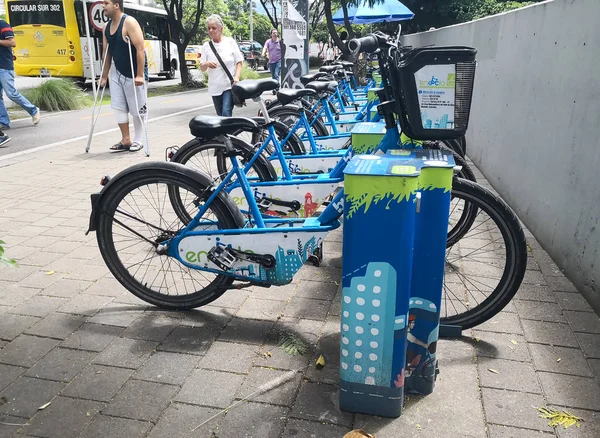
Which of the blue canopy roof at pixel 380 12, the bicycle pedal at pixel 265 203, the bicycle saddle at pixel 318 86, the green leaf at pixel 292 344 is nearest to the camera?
the green leaf at pixel 292 344

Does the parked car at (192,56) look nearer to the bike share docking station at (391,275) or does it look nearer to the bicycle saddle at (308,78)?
the bicycle saddle at (308,78)

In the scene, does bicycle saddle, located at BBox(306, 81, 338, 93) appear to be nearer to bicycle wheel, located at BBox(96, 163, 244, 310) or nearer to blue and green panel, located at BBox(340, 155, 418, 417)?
bicycle wheel, located at BBox(96, 163, 244, 310)

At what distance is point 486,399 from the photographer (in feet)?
8.34

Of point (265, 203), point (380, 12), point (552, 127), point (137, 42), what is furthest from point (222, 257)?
point (380, 12)

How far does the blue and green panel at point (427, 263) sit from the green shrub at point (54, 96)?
480 inches

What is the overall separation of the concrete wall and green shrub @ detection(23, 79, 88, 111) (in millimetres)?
10125

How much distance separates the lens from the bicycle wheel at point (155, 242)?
3133 mm

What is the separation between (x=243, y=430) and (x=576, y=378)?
1649mm

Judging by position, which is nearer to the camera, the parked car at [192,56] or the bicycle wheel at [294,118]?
the bicycle wheel at [294,118]

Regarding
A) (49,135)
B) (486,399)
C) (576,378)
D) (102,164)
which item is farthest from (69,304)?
(49,135)

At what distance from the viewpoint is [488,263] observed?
149 inches

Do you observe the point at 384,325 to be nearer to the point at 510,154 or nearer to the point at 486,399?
the point at 486,399

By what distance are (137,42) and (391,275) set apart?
6.05 metres

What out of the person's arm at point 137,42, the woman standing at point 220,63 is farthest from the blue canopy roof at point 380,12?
the person's arm at point 137,42
